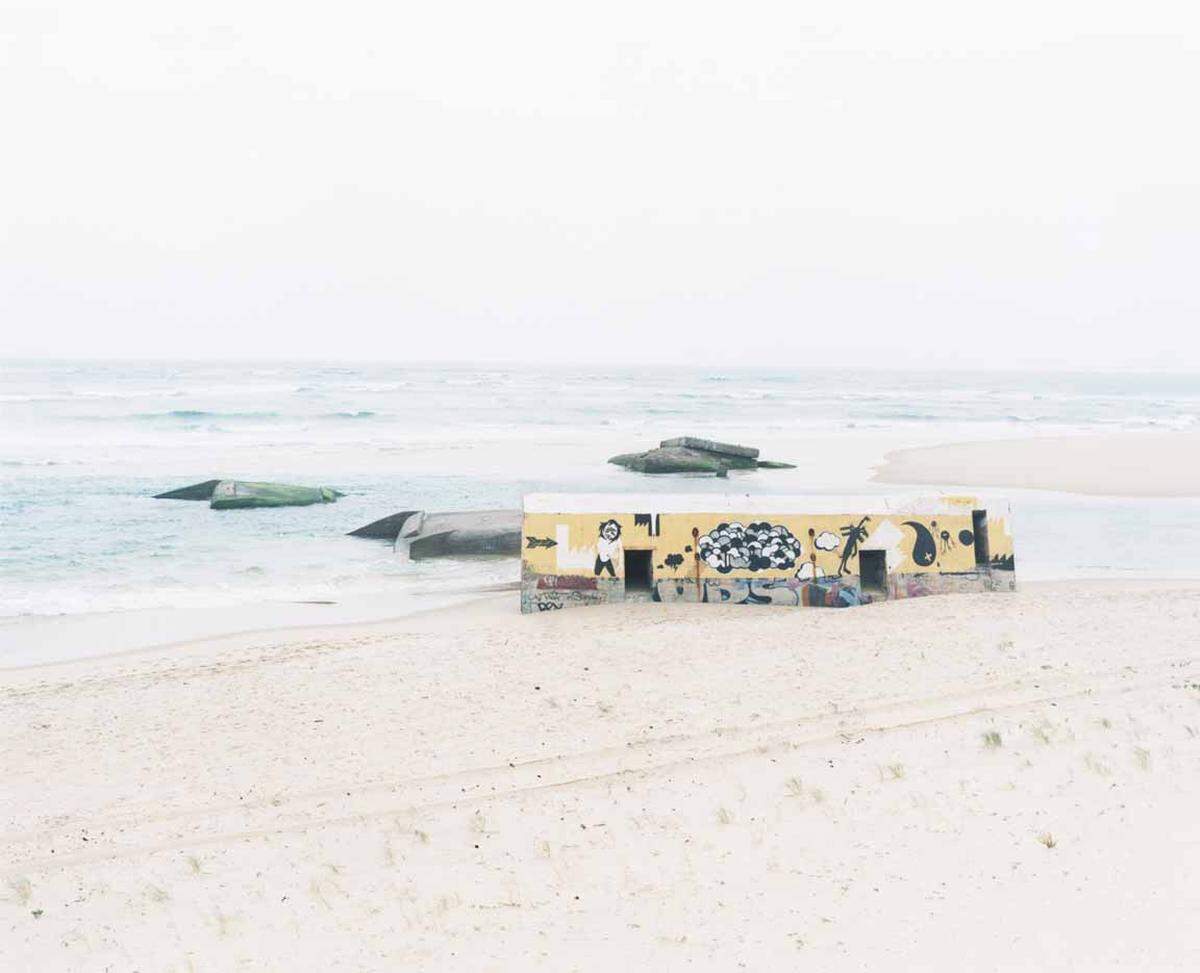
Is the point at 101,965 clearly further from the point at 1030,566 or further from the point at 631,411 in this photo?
the point at 631,411

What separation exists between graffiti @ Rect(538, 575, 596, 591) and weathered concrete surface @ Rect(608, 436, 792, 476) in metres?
19.4

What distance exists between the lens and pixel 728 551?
14453mm

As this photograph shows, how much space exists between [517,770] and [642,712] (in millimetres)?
1788

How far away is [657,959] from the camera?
555 centimetres

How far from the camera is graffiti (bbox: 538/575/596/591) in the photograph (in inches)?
565

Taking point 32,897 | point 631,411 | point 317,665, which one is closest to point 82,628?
point 317,665

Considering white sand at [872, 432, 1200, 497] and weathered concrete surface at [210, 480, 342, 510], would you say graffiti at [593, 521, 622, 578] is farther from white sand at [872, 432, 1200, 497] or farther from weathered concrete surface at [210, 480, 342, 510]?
white sand at [872, 432, 1200, 497]

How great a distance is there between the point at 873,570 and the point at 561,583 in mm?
4699

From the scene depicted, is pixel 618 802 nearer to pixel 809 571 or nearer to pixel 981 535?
pixel 809 571


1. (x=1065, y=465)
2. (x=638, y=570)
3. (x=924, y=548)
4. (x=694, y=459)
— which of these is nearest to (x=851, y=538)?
(x=924, y=548)

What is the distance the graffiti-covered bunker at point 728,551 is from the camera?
14359mm

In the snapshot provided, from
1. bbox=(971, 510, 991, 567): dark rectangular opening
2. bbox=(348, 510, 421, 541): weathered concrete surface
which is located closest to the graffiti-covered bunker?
bbox=(971, 510, 991, 567): dark rectangular opening

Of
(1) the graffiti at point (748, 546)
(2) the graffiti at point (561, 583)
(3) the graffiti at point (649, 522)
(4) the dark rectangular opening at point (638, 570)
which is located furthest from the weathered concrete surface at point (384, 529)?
(1) the graffiti at point (748, 546)

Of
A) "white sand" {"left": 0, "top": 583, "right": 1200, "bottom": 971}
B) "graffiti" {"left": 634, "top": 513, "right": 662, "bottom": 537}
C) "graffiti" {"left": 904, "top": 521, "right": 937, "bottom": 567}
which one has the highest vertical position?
"graffiti" {"left": 634, "top": 513, "right": 662, "bottom": 537}
